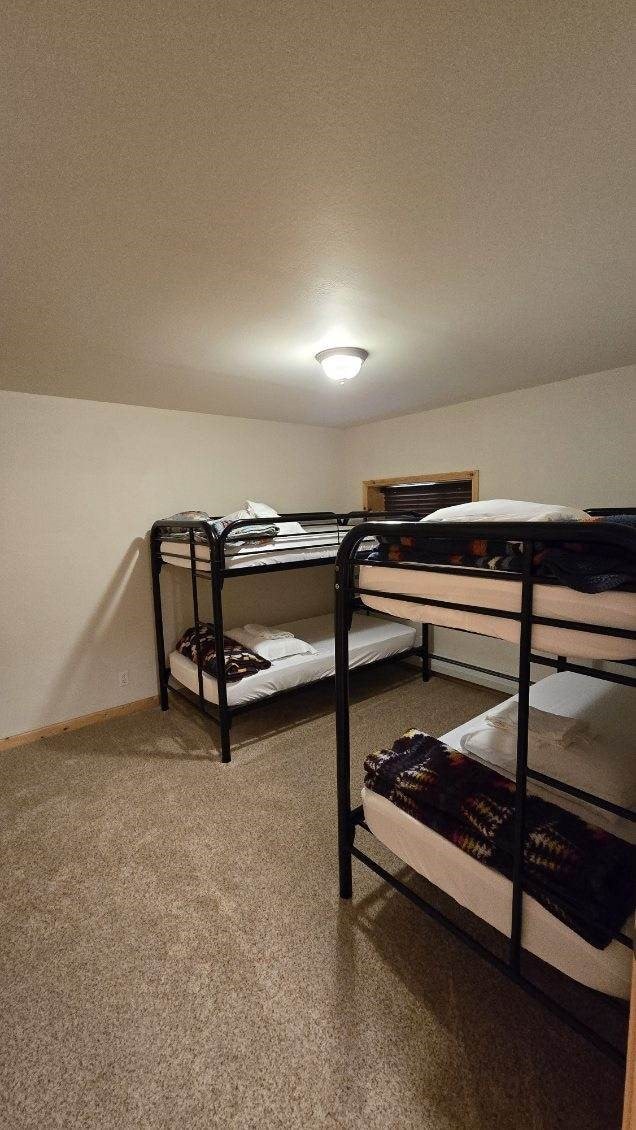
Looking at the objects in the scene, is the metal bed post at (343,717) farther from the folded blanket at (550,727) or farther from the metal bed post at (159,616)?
the metal bed post at (159,616)

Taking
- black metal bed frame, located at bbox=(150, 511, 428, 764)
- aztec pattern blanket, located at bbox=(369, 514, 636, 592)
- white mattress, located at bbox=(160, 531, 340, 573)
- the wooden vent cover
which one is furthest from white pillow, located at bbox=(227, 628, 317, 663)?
aztec pattern blanket, located at bbox=(369, 514, 636, 592)

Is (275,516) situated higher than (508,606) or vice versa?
(275,516)

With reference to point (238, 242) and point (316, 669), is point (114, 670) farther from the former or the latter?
point (238, 242)

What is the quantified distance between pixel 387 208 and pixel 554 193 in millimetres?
432

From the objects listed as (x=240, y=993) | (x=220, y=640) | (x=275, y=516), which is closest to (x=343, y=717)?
(x=240, y=993)

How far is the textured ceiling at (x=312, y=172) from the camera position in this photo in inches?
28.5

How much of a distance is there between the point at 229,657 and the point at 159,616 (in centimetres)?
79

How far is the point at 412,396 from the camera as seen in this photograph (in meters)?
3.12

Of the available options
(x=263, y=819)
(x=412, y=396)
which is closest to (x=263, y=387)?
(x=412, y=396)

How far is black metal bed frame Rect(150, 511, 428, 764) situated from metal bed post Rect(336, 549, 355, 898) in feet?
3.40

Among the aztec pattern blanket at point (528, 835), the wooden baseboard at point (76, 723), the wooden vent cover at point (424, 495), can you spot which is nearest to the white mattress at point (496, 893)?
the aztec pattern blanket at point (528, 835)

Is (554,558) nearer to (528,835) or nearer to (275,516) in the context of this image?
(528,835)

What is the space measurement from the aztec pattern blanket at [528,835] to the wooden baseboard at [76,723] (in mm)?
2318

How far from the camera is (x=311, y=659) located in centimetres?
290
